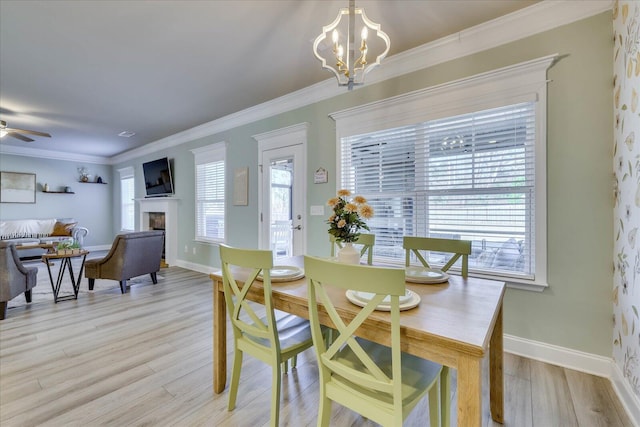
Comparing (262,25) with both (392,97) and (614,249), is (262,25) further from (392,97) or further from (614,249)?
(614,249)

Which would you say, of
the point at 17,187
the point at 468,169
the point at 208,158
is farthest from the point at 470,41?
the point at 17,187

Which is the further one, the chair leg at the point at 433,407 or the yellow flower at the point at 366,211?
the yellow flower at the point at 366,211

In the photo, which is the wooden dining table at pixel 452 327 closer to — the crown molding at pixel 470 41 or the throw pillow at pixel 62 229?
the crown molding at pixel 470 41

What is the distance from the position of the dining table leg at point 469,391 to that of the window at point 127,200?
792cm

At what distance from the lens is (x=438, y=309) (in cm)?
115

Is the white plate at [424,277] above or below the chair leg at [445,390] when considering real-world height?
above

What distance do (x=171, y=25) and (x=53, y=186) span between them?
714 cm

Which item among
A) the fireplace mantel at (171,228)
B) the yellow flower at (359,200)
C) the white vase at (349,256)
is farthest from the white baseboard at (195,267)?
the yellow flower at (359,200)

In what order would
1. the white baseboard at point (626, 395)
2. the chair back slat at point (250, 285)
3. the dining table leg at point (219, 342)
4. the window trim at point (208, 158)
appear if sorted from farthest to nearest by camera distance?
1. the window trim at point (208, 158)
2. the dining table leg at point (219, 342)
3. the white baseboard at point (626, 395)
4. the chair back slat at point (250, 285)

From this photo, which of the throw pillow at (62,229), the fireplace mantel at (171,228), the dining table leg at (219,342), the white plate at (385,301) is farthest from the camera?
the throw pillow at (62,229)

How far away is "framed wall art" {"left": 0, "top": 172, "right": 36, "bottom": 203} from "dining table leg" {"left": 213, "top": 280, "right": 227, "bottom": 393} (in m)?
7.82

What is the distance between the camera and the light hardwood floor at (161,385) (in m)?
1.53

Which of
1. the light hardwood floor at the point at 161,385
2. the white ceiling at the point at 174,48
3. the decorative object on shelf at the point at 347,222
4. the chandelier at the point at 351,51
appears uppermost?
the white ceiling at the point at 174,48

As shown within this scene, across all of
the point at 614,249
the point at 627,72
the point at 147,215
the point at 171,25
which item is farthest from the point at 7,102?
the point at 614,249
